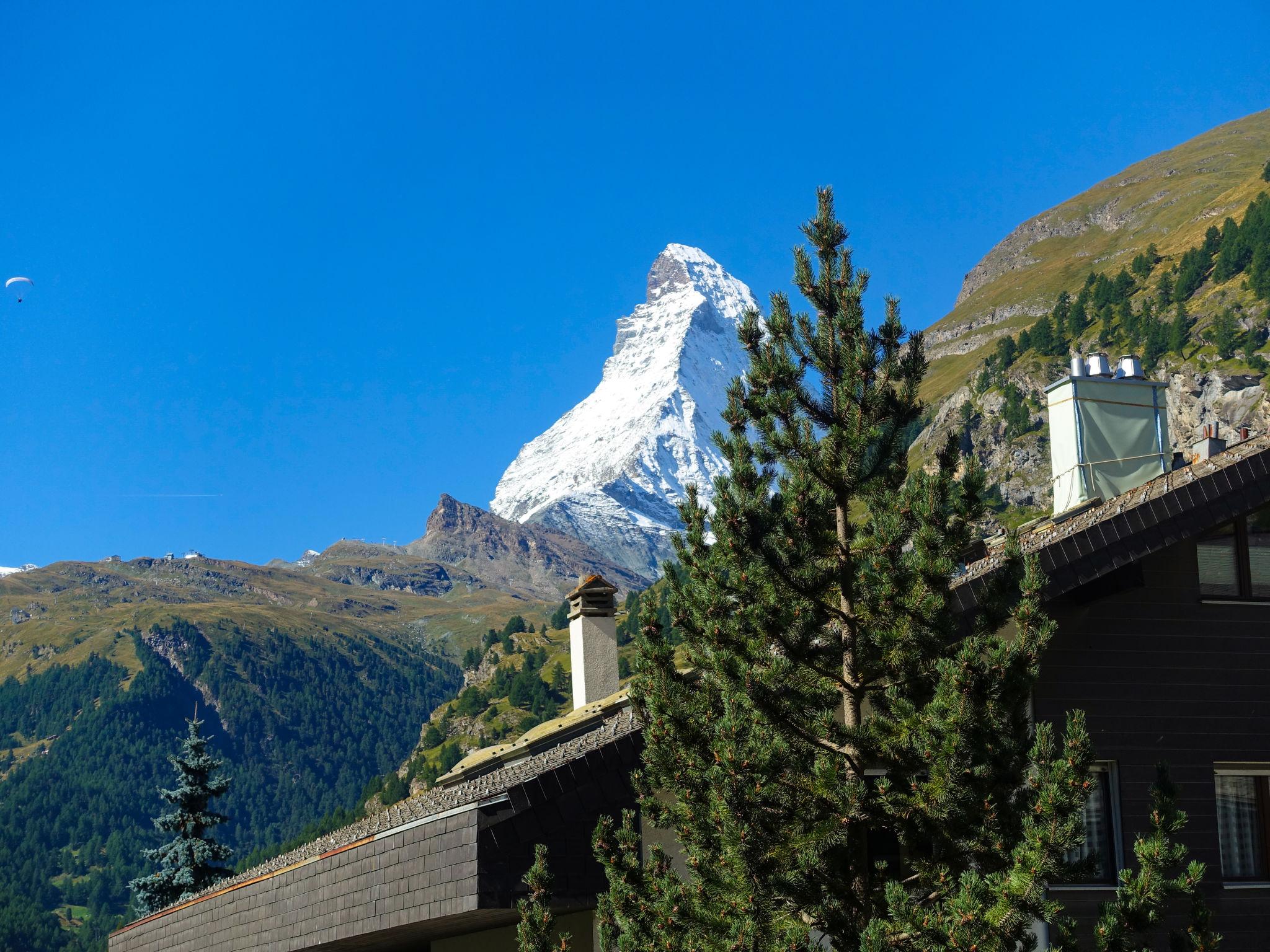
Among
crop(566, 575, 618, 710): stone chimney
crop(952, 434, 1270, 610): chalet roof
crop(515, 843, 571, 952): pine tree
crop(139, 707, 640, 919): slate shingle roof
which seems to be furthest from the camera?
crop(566, 575, 618, 710): stone chimney

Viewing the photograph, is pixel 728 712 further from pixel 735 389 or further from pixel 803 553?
pixel 735 389

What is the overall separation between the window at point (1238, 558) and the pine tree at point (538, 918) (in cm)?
754

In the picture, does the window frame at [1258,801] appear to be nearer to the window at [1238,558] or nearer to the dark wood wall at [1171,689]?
the dark wood wall at [1171,689]

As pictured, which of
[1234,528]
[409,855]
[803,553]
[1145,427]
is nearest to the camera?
[803,553]

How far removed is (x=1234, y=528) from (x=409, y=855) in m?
8.94

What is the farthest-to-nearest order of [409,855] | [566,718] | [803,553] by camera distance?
[566,718] < [409,855] < [803,553]

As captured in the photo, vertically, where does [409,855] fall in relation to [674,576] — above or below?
below

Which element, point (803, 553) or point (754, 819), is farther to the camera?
point (803, 553)

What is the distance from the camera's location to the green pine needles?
10398mm

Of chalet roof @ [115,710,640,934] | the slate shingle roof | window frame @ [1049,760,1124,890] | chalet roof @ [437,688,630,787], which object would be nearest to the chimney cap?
chalet roof @ [437,688,630,787]

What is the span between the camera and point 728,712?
35.8ft

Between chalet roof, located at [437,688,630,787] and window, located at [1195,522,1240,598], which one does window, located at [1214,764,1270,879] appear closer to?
window, located at [1195,522,1240,598]

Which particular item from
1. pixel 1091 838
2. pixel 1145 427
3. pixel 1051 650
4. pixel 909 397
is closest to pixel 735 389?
pixel 909 397

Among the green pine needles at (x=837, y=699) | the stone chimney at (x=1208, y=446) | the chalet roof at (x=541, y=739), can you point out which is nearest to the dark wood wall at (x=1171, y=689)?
the stone chimney at (x=1208, y=446)
